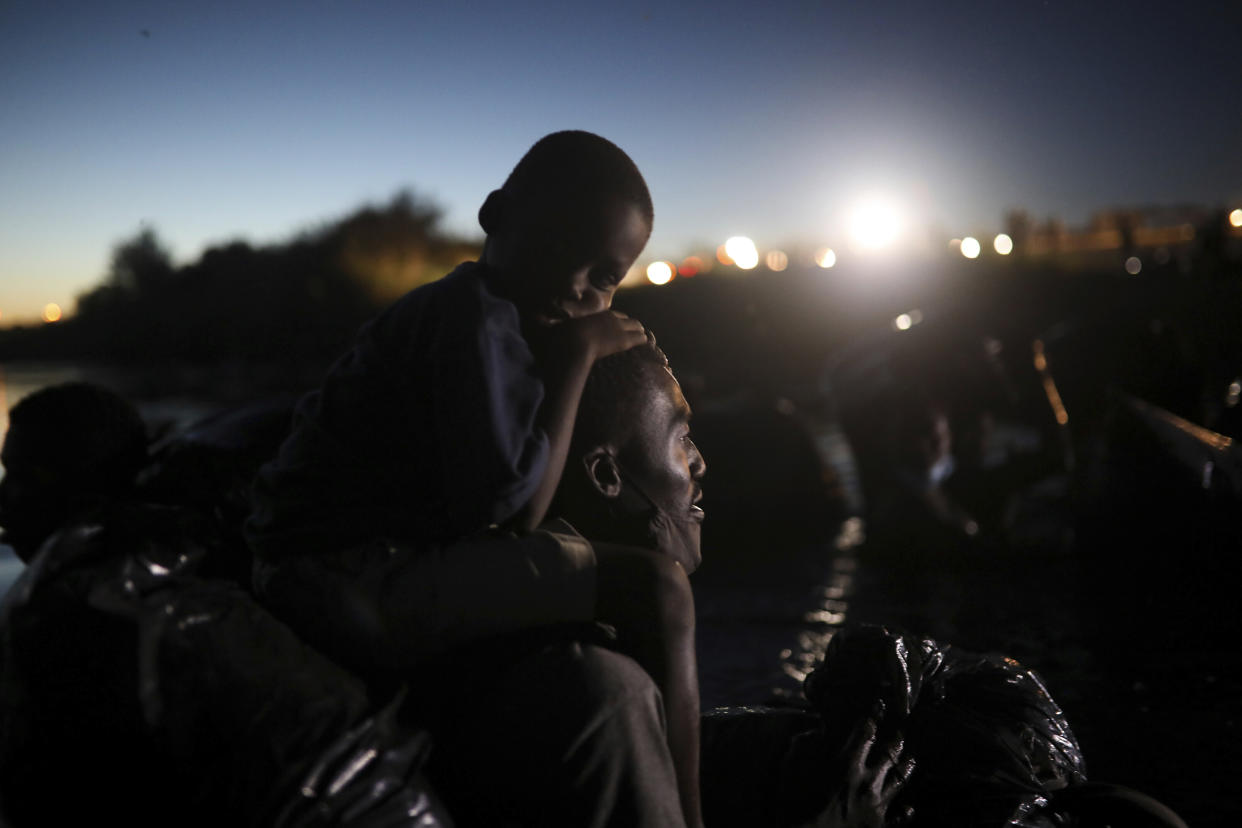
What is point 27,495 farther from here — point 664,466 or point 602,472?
point 664,466

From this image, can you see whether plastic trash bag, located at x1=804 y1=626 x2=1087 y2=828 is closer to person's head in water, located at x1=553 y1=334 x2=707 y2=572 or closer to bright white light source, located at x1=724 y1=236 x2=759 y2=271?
person's head in water, located at x1=553 y1=334 x2=707 y2=572

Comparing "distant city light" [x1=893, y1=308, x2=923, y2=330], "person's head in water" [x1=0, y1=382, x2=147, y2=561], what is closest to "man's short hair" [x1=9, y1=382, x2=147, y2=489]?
"person's head in water" [x1=0, y1=382, x2=147, y2=561]

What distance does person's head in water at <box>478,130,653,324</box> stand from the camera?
194 centimetres

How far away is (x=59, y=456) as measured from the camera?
7.18ft

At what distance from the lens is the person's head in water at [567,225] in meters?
1.94

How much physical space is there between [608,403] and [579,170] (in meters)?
0.46

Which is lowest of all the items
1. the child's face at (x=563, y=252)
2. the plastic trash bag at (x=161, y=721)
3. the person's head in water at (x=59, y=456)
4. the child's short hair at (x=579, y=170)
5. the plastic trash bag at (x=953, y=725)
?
the plastic trash bag at (x=953, y=725)

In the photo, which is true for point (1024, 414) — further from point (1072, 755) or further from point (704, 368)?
point (1072, 755)

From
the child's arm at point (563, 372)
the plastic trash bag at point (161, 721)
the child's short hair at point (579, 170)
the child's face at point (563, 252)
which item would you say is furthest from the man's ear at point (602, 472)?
the plastic trash bag at point (161, 721)

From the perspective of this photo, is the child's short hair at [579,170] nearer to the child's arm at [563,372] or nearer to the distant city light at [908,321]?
the child's arm at [563,372]

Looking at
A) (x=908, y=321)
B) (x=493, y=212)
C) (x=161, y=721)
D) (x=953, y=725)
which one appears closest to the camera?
(x=161, y=721)

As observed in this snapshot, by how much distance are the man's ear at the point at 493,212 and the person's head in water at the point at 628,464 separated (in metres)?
0.34

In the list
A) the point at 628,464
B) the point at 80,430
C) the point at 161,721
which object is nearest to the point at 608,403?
the point at 628,464

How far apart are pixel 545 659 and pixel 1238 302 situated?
35.4ft
